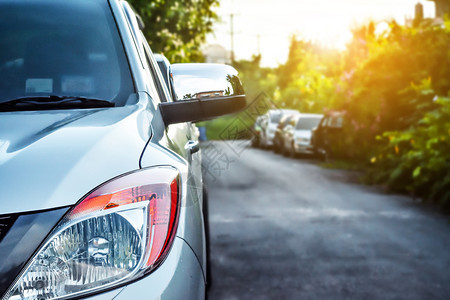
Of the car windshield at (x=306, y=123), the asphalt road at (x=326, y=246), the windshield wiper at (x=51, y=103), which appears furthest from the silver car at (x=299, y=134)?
the windshield wiper at (x=51, y=103)

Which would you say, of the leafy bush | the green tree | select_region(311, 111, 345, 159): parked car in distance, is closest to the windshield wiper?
the leafy bush

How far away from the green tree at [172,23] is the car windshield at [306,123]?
9074mm

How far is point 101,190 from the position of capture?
1.79m

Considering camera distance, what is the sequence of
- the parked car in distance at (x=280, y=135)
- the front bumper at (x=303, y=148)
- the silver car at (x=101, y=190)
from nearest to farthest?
the silver car at (x=101, y=190)
the front bumper at (x=303, y=148)
the parked car in distance at (x=280, y=135)

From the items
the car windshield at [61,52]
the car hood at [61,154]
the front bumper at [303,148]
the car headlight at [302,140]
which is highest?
the car windshield at [61,52]

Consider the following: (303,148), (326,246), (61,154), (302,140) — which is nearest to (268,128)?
(302,140)

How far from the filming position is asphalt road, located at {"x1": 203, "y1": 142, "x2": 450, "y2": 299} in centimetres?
518

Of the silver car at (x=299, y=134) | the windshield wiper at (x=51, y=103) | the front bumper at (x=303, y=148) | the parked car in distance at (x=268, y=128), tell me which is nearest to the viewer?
the windshield wiper at (x=51, y=103)

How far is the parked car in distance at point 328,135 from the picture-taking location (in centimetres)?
2012

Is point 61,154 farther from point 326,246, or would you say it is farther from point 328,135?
point 328,135

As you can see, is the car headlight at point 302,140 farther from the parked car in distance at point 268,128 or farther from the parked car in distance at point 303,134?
the parked car in distance at point 268,128

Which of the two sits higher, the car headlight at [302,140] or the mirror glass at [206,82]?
the mirror glass at [206,82]

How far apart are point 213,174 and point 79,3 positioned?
13526 mm

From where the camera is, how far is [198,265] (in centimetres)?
212
